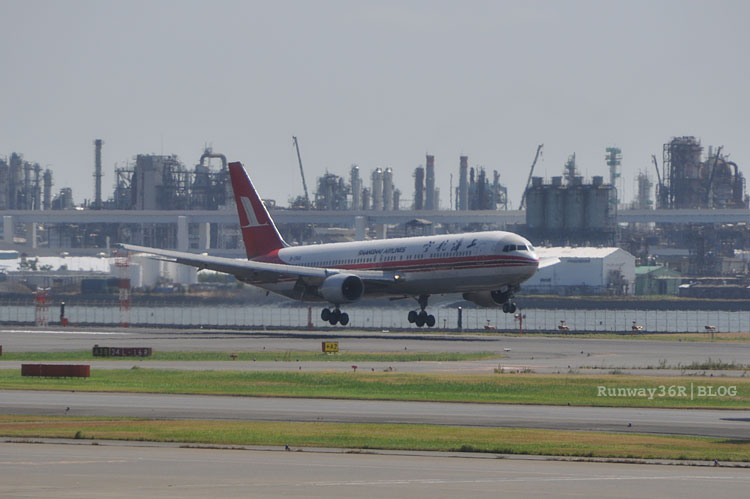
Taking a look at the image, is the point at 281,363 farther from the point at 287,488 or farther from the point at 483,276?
the point at 287,488

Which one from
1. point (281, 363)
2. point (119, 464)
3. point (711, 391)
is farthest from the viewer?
point (281, 363)

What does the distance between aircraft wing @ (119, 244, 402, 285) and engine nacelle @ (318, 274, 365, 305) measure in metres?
0.92

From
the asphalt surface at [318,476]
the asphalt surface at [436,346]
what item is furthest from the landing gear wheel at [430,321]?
the asphalt surface at [318,476]

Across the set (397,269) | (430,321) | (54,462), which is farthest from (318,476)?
(430,321)

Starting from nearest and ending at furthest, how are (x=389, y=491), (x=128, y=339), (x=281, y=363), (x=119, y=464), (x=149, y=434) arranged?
(x=389, y=491), (x=119, y=464), (x=149, y=434), (x=281, y=363), (x=128, y=339)

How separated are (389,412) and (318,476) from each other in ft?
41.8

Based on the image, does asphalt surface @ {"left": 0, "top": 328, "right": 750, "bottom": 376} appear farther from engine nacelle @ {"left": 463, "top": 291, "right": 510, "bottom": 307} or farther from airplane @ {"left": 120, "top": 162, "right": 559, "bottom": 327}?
airplane @ {"left": 120, "top": 162, "right": 559, "bottom": 327}

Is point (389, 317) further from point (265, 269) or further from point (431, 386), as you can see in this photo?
point (431, 386)

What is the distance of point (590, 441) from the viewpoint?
1197 inches

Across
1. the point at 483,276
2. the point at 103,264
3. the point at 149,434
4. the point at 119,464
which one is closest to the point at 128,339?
the point at 483,276

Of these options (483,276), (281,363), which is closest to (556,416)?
(281,363)

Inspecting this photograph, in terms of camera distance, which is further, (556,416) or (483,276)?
(483,276)

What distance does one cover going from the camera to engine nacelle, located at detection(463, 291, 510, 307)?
83.2 meters

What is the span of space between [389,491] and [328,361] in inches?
1497
